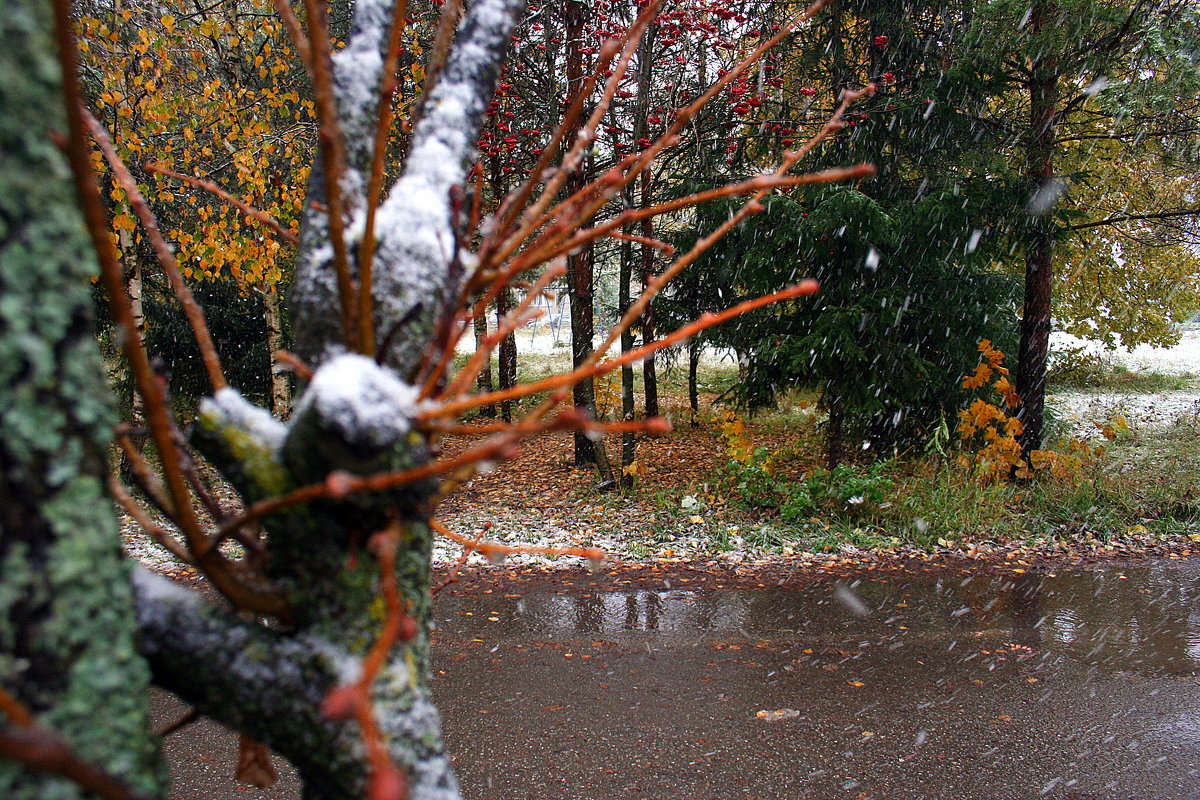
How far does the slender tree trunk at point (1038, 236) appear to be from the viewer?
7.56 m

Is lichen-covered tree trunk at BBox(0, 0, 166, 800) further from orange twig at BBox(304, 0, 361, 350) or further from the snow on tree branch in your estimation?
the snow on tree branch

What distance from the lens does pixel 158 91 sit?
616 cm

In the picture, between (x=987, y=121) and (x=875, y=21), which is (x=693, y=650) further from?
(x=875, y=21)

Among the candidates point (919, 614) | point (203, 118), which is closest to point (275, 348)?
point (203, 118)

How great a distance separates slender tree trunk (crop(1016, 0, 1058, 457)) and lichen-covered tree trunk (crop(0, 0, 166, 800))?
8.43 meters

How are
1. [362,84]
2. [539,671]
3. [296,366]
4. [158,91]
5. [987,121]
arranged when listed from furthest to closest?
1. [987,121]
2. [158,91]
3. [539,671]
4. [362,84]
5. [296,366]

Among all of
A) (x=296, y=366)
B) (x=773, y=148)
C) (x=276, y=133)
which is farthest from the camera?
(x=773, y=148)

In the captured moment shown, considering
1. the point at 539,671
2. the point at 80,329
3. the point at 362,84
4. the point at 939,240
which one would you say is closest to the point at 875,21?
the point at 939,240

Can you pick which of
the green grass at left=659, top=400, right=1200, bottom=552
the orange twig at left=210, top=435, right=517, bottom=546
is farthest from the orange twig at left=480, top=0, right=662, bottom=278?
the green grass at left=659, top=400, right=1200, bottom=552

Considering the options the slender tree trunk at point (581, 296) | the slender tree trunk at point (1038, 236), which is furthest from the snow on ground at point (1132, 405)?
the slender tree trunk at point (581, 296)

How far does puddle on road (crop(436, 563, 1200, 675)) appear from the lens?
5.07 meters

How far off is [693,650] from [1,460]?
15.7 ft

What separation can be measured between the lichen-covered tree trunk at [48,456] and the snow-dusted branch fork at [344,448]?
3 cm

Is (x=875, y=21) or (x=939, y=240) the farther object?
(x=875, y=21)
